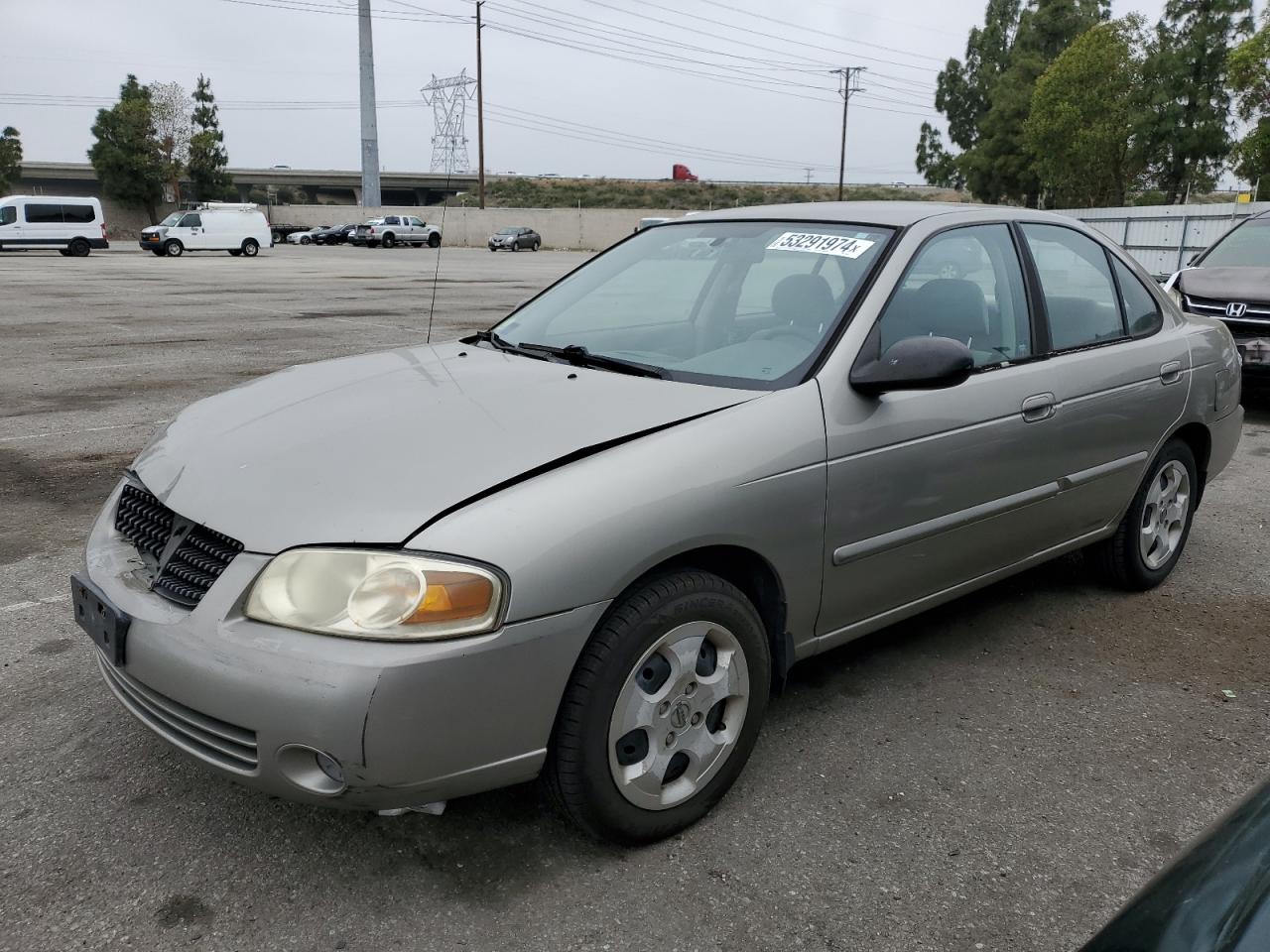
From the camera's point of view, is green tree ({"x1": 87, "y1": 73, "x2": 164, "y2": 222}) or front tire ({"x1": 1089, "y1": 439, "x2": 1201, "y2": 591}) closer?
front tire ({"x1": 1089, "y1": 439, "x2": 1201, "y2": 591})

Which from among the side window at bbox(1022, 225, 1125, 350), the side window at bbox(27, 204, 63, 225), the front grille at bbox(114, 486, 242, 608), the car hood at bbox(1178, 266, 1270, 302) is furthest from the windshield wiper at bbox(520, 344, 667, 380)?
the side window at bbox(27, 204, 63, 225)

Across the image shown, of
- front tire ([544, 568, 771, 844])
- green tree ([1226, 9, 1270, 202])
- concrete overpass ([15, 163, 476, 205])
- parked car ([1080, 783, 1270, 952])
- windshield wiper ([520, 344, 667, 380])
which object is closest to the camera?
parked car ([1080, 783, 1270, 952])

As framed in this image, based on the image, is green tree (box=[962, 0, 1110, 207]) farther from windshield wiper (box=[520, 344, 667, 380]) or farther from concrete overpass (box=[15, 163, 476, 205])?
windshield wiper (box=[520, 344, 667, 380])

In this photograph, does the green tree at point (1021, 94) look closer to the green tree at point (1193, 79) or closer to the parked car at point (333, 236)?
the green tree at point (1193, 79)

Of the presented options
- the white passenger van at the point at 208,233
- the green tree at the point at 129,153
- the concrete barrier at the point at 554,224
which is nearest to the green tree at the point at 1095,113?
the concrete barrier at the point at 554,224

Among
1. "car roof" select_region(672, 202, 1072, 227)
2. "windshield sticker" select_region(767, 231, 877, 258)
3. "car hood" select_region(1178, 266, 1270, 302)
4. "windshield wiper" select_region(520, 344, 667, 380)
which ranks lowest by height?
"windshield wiper" select_region(520, 344, 667, 380)

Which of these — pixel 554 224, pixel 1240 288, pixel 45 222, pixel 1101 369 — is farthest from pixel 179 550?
pixel 554 224

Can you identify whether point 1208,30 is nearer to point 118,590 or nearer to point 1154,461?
point 1154,461

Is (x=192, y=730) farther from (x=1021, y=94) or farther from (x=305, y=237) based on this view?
(x=305, y=237)

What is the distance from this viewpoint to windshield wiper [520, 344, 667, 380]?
9.88 ft

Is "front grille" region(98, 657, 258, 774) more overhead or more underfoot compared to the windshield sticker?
more underfoot

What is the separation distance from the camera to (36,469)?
6172mm

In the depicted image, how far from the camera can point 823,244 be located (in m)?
3.37

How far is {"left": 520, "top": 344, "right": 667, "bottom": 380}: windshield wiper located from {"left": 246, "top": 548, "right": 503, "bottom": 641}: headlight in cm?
104
